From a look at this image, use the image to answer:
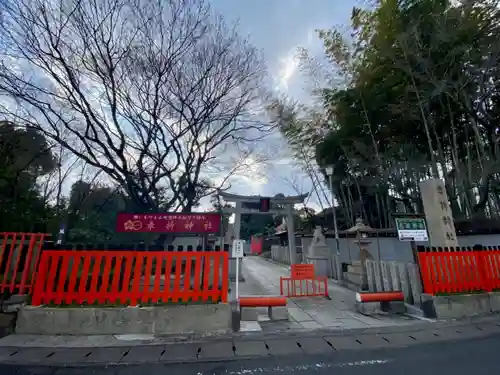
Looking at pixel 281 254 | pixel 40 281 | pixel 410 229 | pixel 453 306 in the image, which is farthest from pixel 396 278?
pixel 281 254

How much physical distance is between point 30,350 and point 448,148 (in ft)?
44.2

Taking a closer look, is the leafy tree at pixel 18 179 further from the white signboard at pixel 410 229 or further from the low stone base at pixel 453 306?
the low stone base at pixel 453 306

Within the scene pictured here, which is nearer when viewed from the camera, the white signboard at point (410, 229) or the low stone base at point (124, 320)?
the low stone base at point (124, 320)

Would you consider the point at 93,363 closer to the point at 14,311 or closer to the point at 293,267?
the point at 14,311

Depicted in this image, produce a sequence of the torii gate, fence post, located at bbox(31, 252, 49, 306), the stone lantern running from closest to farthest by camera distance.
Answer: fence post, located at bbox(31, 252, 49, 306), the stone lantern, the torii gate

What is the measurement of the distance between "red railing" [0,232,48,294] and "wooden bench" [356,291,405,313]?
566cm

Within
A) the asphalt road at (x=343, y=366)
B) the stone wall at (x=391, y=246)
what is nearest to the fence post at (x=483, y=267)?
the asphalt road at (x=343, y=366)

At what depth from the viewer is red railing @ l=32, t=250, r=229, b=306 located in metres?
3.84

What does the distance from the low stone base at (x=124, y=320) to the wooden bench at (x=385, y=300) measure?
2712mm

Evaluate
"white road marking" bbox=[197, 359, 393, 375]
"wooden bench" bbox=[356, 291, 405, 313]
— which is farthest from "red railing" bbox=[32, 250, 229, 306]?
→ "wooden bench" bbox=[356, 291, 405, 313]

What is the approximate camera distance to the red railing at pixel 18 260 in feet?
12.5

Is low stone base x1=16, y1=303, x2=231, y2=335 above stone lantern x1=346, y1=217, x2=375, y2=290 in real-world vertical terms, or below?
below

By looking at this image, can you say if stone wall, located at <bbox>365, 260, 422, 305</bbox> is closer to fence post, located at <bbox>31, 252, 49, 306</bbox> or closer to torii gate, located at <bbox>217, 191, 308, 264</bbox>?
torii gate, located at <bbox>217, 191, 308, 264</bbox>

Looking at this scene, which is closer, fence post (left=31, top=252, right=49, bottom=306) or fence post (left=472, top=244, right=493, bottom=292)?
fence post (left=31, top=252, right=49, bottom=306)
